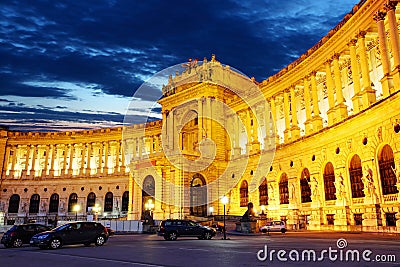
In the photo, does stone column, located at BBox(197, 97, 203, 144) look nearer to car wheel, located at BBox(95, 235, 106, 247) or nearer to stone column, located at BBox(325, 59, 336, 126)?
stone column, located at BBox(325, 59, 336, 126)

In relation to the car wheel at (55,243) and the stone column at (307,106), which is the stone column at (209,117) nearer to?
the stone column at (307,106)

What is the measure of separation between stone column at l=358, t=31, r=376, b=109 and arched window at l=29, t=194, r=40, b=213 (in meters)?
68.2

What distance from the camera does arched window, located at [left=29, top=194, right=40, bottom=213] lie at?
7611cm

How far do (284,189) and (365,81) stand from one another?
16107mm

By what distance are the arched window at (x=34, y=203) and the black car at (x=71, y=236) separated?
61.1 meters

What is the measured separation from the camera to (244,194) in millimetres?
49188

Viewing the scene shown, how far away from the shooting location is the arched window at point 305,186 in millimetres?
37969

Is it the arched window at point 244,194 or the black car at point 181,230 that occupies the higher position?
the arched window at point 244,194

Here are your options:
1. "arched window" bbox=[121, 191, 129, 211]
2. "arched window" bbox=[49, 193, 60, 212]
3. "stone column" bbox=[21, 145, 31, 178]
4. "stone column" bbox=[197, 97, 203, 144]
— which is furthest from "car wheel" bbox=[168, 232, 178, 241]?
"stone column" bbox=[21, 145, 31, 178]

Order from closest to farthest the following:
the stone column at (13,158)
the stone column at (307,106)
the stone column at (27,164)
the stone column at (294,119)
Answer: the stone column at (307,106)
the stone column at (294,119)
the stone column at (27,164)
the stone column at (13,158)

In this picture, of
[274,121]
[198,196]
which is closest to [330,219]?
[274,121]

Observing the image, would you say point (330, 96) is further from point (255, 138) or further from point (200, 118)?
point (200, 118)

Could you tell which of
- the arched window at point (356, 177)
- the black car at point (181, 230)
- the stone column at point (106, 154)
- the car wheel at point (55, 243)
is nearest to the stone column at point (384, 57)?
the arched window at point (356, 177)

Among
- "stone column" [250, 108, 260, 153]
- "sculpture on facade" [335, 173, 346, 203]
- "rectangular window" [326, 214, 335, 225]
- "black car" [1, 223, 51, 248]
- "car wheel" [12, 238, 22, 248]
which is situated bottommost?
"car wheel" [12, 238, 22, 248]
